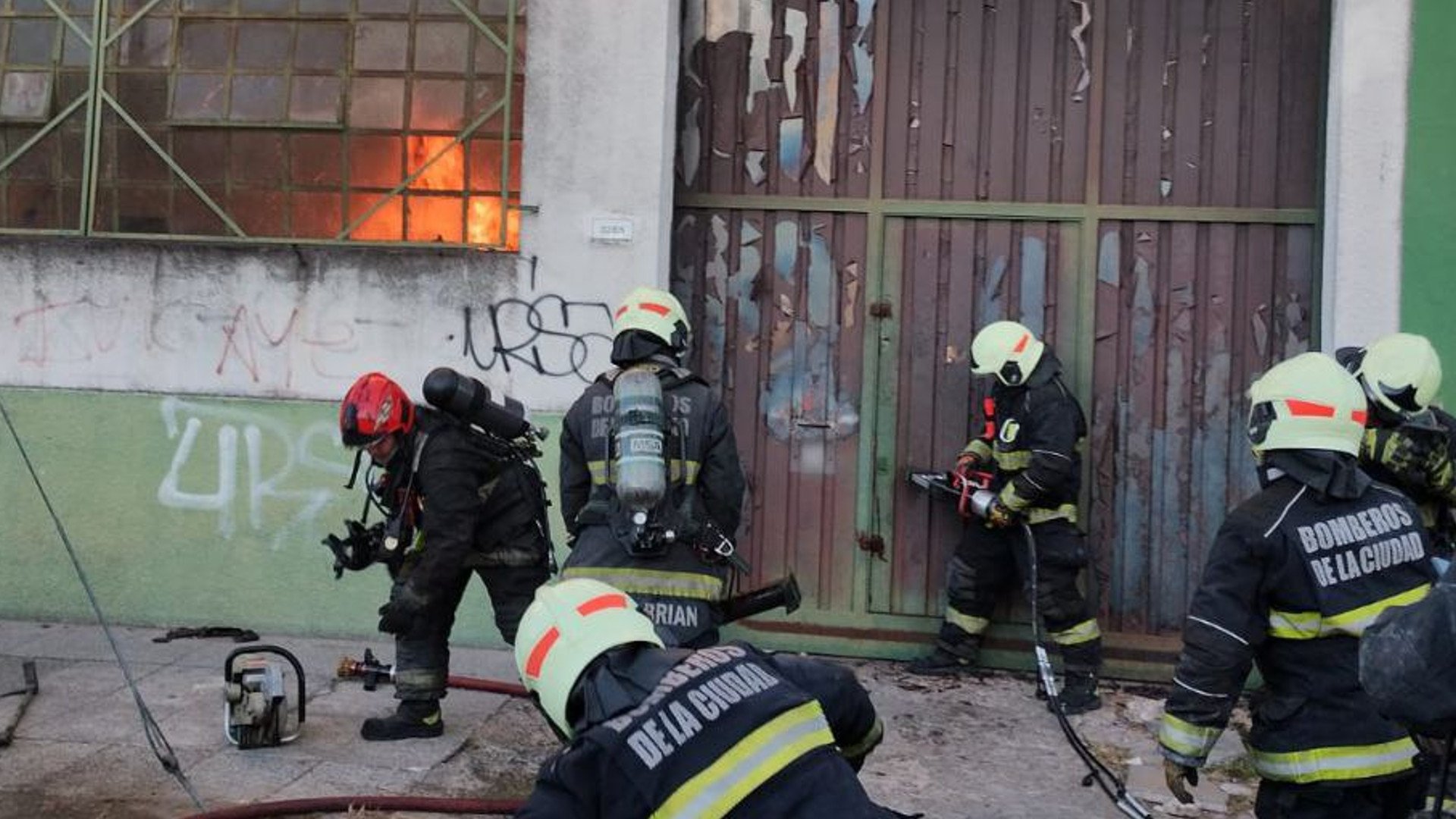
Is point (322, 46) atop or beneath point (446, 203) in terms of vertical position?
atop

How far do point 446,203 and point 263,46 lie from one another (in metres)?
1.36

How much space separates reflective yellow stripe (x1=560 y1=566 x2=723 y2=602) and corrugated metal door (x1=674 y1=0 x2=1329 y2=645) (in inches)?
95.3

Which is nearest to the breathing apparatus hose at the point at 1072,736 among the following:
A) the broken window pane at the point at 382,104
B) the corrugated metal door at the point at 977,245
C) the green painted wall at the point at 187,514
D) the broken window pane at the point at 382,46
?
the corrugated metal door at the point at 977,245

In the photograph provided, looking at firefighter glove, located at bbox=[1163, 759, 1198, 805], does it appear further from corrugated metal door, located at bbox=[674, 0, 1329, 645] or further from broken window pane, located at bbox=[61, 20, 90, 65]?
broken window pane, located at bbox=[61, 20, 90, 65]

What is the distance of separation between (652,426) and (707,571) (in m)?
0.58

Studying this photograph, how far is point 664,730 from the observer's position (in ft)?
8.20

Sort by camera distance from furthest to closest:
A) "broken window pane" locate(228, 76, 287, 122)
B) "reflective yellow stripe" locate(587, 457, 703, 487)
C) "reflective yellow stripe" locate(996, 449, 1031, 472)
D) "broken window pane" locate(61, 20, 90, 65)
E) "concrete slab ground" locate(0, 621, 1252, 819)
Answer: "broken window pane" locate(61, 20, 90, 65)
"broken window pane" locate(228, 76, 287, 122)
"reflective yellow stripe" locate(996, 449, 1031, 472)
"concrete slab ground" locate(0, 621, 1252, 819)
"reflective yellow stripe" locate(587, 457, 703, 487)

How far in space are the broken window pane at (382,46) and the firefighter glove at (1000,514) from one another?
3.89m

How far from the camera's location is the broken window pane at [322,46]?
23.7ft

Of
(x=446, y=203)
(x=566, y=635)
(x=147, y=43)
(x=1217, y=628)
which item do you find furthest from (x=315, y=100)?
(x=1217, y=628)

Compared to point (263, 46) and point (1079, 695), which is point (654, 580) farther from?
point (263, 46)

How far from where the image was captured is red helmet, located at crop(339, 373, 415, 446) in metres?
5.09

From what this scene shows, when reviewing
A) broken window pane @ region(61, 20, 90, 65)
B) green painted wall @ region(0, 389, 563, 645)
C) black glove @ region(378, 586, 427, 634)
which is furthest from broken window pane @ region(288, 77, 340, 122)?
black glove @ region(378, 586, 427, 634)

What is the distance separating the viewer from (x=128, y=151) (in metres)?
7.38
